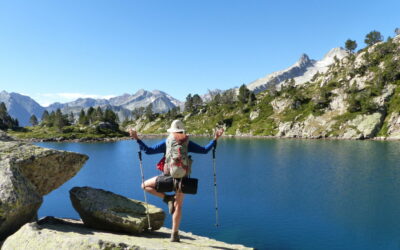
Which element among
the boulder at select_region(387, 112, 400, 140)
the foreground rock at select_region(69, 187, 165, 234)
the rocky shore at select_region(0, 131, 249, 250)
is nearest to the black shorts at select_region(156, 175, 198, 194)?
the rocky shore at select_region(0, 131, 249, 250)

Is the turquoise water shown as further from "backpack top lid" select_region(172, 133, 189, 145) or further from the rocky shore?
"backpack top lid" select_region(172, 133, 189, 145)

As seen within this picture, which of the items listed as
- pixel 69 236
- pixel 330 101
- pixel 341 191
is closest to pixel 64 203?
pixel 69 236

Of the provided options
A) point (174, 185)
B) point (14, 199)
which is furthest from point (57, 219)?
point (174, 185)

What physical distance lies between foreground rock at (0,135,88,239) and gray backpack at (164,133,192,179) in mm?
7299

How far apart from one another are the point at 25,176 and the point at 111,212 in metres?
5.14

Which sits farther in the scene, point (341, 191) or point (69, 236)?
point (341, 191)

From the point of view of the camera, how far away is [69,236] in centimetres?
1124

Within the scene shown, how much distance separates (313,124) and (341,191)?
146998 mm

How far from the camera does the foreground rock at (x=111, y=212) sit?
15.8m

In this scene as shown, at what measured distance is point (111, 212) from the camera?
15898 millimetres

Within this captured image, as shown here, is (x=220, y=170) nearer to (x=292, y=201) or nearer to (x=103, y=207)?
(x=292, y=201)

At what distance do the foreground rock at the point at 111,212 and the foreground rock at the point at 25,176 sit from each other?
1.98m

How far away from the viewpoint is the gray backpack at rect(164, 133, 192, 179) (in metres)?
13.1

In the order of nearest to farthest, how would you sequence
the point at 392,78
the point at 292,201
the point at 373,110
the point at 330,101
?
the point at 292,201, the point at 373,110, the point at 392,78, the point at 330,101
